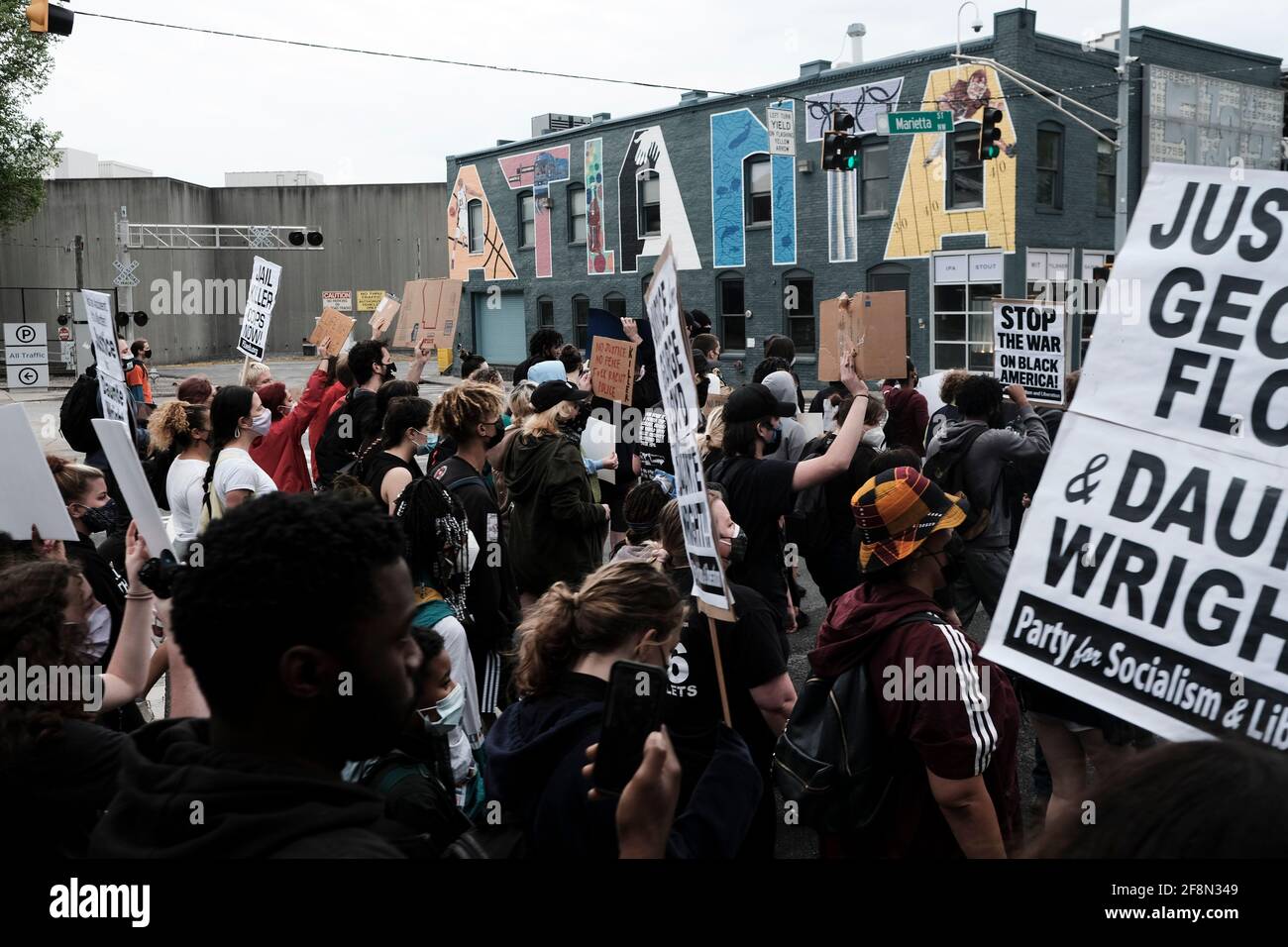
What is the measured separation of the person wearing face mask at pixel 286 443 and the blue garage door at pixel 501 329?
1126 inches

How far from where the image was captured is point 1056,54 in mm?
23391

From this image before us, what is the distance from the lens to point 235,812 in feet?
5.08

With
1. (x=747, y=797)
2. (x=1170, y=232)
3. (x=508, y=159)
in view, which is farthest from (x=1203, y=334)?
(x=508, y=159)

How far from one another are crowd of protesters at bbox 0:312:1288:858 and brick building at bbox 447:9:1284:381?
15.9 metres

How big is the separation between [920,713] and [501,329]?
35.9m

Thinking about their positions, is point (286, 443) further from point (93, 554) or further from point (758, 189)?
point (758, 189)

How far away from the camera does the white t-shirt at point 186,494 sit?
5.57 m

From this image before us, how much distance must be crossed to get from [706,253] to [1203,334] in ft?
90.5

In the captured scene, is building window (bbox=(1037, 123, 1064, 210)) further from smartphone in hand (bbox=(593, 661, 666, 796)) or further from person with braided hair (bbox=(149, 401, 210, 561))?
smartphone in hand (bbox=(593, 661, 666, 796))

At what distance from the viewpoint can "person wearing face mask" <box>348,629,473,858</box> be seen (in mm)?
2473

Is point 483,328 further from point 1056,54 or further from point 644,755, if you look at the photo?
point 644,755

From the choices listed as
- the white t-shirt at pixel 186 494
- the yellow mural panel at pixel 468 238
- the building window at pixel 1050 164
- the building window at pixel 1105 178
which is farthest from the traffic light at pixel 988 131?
the yellow mural panel at pixel 468 238

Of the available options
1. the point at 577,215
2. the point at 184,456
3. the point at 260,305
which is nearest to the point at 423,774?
the point at 184,456
